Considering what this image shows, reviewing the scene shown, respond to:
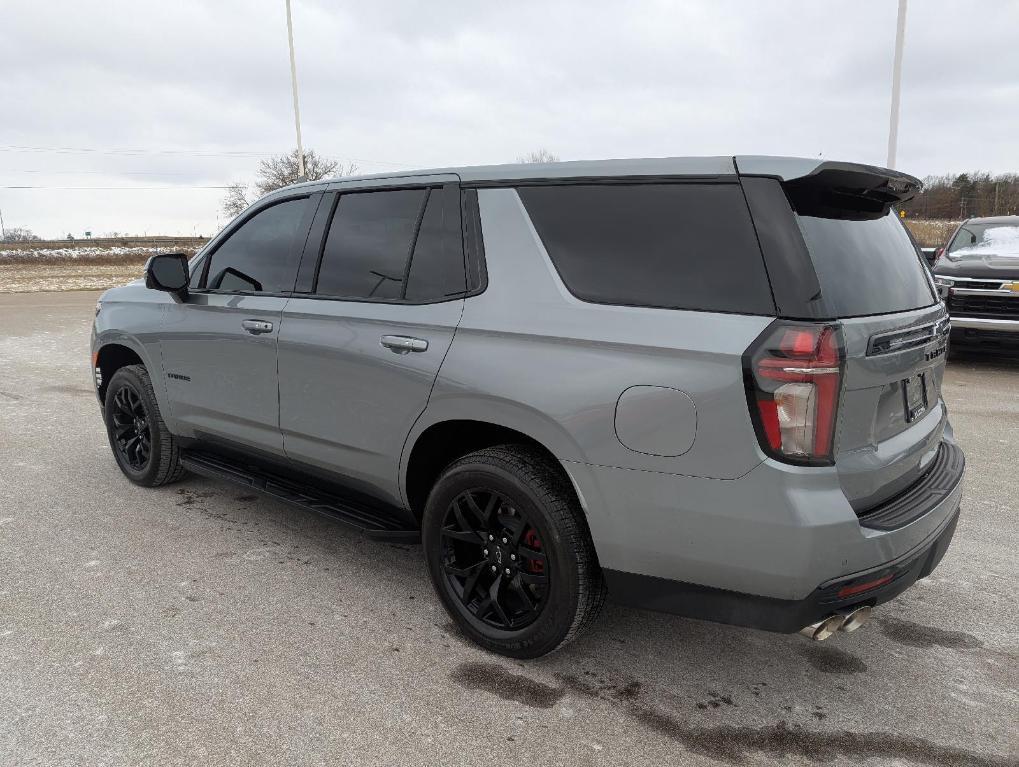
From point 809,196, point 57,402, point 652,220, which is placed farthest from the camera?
point 57,402

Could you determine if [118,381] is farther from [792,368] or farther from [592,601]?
[792,368]

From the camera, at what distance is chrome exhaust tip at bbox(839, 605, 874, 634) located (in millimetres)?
2308

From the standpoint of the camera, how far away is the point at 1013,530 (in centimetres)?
412

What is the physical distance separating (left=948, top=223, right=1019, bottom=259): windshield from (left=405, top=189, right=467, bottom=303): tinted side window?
9.06 meters

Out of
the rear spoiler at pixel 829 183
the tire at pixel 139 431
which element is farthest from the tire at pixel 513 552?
the tire at pixel 139 431

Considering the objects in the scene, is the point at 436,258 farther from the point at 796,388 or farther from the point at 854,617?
the point at 854,617

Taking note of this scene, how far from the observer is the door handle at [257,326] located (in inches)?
142

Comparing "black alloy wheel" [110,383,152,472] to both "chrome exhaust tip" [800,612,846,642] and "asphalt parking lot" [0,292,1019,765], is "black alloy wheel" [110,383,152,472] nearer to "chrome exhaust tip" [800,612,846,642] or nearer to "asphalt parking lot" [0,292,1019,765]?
"asphalt parking lot" [0,292,1019,765]

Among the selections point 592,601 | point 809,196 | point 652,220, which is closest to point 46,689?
point 592,601

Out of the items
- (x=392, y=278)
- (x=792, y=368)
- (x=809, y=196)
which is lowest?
(x=792, y=368)

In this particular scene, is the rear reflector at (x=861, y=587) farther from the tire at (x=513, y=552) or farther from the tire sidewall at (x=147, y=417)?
the tire sidewall at (x=147, y=417)

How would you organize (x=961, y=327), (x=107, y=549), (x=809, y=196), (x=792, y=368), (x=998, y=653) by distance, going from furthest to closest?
(x=961, y=327) → (x=107, y=549) → (x=998, y=653) → (x=809, y=196) → (x=792, y=368)

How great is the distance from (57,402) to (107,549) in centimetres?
416

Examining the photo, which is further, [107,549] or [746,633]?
[107,549]
